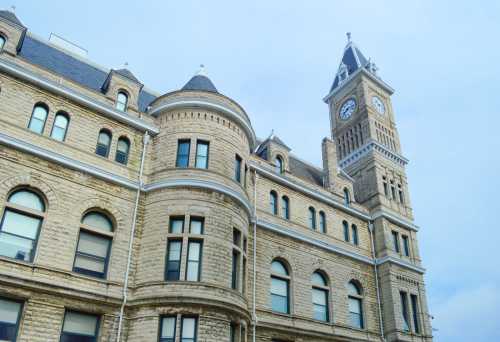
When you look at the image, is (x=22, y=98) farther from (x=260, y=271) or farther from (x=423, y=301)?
(x=423, y=301)

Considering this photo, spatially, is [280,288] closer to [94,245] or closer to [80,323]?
[94,245]

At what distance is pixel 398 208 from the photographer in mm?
33625

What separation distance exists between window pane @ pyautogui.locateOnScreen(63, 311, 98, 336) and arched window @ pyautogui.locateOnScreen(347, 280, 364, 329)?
15102 millimetres

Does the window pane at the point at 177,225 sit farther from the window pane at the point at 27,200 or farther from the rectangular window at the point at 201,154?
the window pane at the point at 27,200

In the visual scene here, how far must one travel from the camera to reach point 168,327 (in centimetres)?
1759

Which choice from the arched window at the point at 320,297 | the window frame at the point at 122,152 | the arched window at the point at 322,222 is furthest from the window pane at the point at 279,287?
the window frame at the point at 122,152

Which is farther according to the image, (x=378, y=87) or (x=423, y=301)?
(x=378, y=87)

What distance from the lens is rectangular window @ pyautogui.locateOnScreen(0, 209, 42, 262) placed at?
16.9 meters

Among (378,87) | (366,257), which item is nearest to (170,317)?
(366,257)

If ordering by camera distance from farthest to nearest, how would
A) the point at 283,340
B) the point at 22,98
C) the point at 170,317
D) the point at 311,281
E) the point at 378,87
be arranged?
the point at 378,87
the point at 311,281
the point at 283,340
the point at 22,98
the point at 170,317

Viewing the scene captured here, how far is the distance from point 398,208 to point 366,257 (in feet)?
19.9

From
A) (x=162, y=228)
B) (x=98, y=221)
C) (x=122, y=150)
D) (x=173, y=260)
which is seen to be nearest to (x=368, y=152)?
(x=122, y=150)

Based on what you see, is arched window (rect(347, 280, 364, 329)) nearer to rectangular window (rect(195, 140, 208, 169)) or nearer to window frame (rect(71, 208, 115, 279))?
rectangular window (rect(195, 140, 208, 169))

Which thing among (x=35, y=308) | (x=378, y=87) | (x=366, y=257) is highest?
(x=378, y=87)
